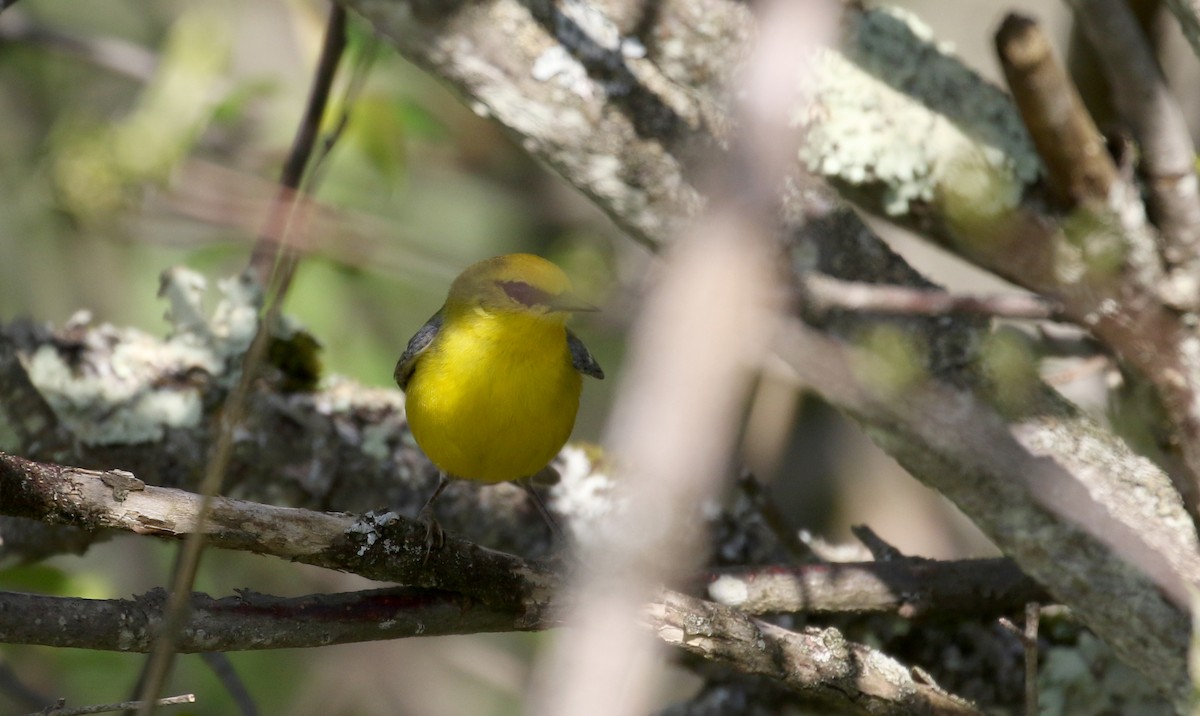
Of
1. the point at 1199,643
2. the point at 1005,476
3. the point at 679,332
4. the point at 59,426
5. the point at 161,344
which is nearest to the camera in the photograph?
the point at 679,332

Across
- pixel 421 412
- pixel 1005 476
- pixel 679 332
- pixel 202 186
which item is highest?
pixel 679 332

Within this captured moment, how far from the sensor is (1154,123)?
3068 millimetres

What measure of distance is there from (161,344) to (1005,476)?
252cm

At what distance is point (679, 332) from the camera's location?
2.86 feet

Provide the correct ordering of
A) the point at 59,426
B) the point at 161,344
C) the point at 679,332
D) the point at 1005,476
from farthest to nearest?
the point at 161,344 → the point at 59,426 → the point at 1005,476 → the point at 679,332

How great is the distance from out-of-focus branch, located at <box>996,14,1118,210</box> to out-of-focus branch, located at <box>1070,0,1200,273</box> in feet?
0.36

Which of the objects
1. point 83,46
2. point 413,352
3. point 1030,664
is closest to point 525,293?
point 413,352

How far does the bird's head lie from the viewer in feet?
10.5

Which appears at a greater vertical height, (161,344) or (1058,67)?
(1058,67)

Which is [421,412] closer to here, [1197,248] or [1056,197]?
[1056,197]

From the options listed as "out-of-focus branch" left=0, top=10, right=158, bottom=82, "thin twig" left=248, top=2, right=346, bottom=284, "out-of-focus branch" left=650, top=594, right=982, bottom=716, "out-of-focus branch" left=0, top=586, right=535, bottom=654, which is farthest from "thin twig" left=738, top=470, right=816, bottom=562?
"out-of-focus branch" left=0, top=10, right=158, bottom=82

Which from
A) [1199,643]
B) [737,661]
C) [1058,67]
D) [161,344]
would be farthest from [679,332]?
[161,344]

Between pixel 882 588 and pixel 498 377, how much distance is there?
1.20 meters

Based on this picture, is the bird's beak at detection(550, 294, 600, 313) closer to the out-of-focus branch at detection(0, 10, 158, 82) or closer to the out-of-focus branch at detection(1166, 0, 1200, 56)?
the out-of-focus branch at detection(1166, 0, 1200, 56)
